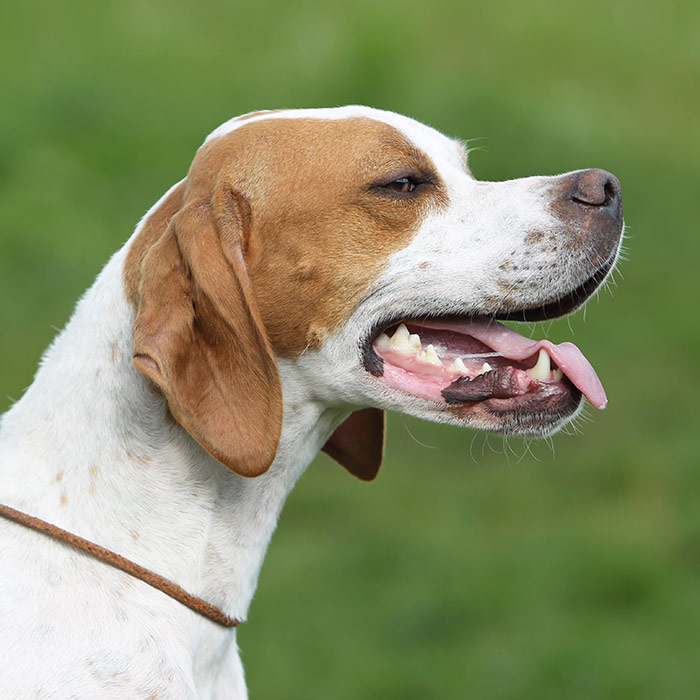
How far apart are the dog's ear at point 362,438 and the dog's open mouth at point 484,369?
574mm

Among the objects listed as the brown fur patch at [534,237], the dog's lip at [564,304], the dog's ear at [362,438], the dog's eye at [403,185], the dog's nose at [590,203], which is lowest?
the dog's ear at [362,438]

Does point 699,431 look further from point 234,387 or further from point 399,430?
point 234,387

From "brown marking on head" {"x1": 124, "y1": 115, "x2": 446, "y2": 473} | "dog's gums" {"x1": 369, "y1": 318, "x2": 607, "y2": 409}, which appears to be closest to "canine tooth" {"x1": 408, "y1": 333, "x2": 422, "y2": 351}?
"dog's gums" {"x1": 369, "y1": 318, "x2": 607, "y2": 409}

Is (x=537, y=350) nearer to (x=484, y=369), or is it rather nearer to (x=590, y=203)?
(x=484, y=369)

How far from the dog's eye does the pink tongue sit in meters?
0.39

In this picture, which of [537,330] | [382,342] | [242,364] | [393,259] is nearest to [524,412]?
[382,342]

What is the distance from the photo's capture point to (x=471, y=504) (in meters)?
7.70

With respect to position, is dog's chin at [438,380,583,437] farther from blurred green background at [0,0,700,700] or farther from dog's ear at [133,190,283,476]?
blurred green background at [0,0,700,700]

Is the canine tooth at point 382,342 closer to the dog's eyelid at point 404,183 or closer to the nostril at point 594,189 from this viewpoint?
the dog's eyelid at point 404,183

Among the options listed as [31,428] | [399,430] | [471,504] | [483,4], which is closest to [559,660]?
[471,504]

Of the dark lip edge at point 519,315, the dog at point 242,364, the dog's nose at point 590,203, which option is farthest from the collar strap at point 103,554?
the dog's nose at point 590,203

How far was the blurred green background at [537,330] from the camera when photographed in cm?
641

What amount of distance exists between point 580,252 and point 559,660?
3.15 meters

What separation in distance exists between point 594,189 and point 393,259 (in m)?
0.60
